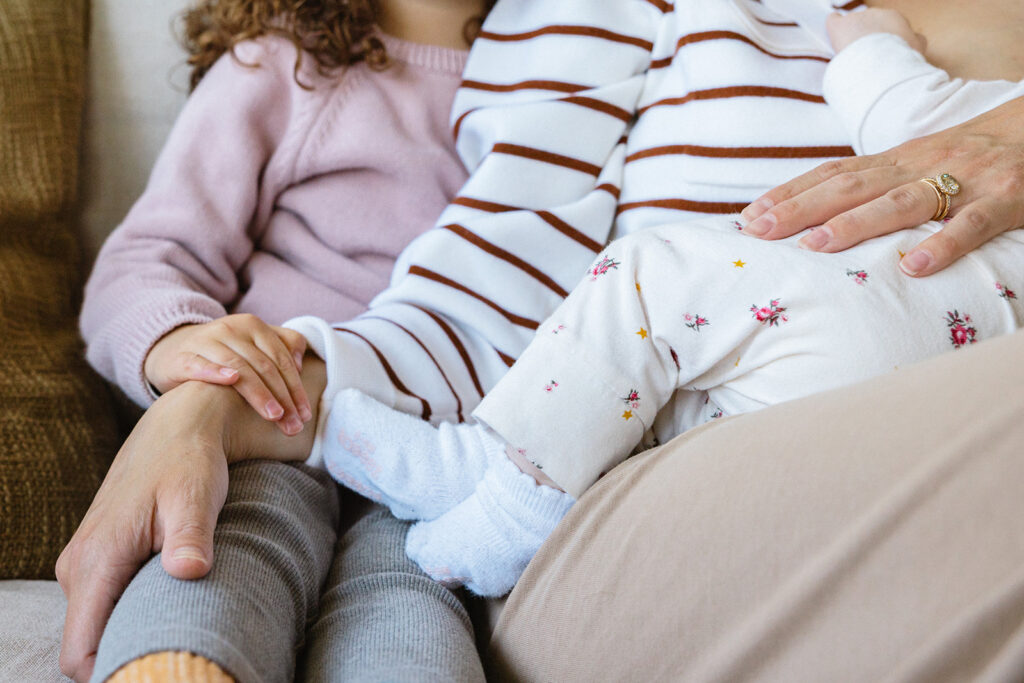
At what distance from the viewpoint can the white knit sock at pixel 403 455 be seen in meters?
0.73

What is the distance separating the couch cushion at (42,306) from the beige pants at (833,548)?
0.51m

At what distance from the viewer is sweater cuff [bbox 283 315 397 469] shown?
2.62 feet

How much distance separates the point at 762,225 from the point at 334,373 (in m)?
0.43

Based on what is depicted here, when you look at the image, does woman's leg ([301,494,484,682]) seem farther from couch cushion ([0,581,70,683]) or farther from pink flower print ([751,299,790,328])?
pink flower print ([751,299,790,328])

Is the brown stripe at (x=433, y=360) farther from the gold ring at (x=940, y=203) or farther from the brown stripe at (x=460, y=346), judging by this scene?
the gold ring at (x=940, y=203)

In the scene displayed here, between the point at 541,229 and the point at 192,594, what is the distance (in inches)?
22.5

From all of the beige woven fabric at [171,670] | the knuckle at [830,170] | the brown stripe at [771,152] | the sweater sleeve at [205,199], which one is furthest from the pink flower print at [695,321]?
the sweater sleeve at [205,199]

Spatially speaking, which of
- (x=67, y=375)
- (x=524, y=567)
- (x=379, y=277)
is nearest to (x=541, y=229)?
(x=379, y=277)

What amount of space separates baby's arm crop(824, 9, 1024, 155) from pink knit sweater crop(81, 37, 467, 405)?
0.49 meters

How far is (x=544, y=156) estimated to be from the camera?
985mm

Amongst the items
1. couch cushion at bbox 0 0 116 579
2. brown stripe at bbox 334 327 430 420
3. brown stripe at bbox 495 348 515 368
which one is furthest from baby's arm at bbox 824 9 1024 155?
couch cushion at bbox 0 0 116 579

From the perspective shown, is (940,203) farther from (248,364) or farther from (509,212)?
(248,364)

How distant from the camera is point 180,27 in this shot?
3.52 feet

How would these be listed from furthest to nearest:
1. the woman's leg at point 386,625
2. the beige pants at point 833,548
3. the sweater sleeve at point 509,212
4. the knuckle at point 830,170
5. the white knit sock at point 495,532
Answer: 1. the sweater sleeve at point 509,212
2. the knuckle at point 830,170
3. the white knit sock at point 495,532
4. the woman's leg at point 386,625
5. the beige pants at point 833,548
